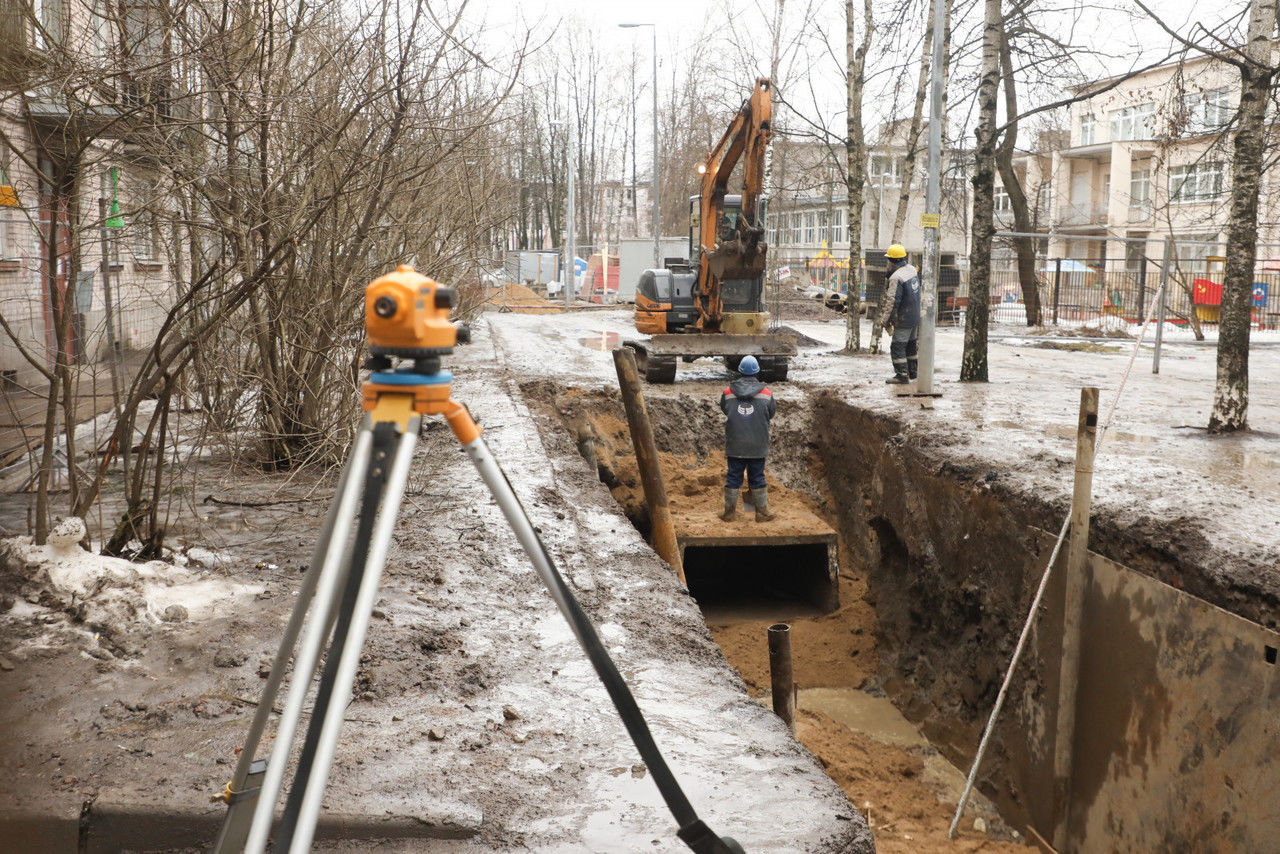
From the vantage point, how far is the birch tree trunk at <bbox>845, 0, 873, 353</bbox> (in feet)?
58.9

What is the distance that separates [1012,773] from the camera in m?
7.35

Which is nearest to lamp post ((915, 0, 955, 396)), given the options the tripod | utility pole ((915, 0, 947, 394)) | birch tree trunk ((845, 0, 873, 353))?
utility pole ((915, 0, 947, 394))

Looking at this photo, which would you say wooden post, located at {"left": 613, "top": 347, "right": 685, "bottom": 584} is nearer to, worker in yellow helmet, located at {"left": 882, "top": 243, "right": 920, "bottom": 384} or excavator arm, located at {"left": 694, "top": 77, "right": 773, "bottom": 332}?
Result: excavator arm, located at {"left": 694, "top": 77, "right": 773, "bottom": 332}

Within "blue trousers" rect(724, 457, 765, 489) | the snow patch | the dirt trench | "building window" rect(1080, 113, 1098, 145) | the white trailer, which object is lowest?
the dirt trench

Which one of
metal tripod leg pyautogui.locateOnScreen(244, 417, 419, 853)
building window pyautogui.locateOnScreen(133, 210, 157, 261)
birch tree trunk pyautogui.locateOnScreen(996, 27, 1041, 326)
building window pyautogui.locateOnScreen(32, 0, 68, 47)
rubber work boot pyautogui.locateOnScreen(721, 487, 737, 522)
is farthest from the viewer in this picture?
birch tree trunk pyautogui.locateOnScreen(996, 27, 1041, 326)

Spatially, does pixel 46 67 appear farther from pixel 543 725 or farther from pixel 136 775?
pixel 543 725

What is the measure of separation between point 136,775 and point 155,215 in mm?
3649

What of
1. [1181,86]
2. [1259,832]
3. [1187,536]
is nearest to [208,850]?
[1259,832]

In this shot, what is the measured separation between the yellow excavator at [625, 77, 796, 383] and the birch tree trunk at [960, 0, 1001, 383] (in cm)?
243

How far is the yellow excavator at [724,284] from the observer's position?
13.2 metres

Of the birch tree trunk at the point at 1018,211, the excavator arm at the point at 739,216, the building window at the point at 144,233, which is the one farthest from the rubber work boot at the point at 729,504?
the birch tree trunk at the point at 1018,211

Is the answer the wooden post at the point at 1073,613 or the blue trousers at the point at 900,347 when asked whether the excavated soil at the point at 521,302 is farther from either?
the wooden post at the point at 1073,613

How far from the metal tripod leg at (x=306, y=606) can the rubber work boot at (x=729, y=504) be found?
26.5 ft

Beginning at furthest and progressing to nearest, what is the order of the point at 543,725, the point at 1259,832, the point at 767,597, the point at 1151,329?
the point at 1151,329 → the point at 767,597 → the point at 1259,832 → the point at 543,725
